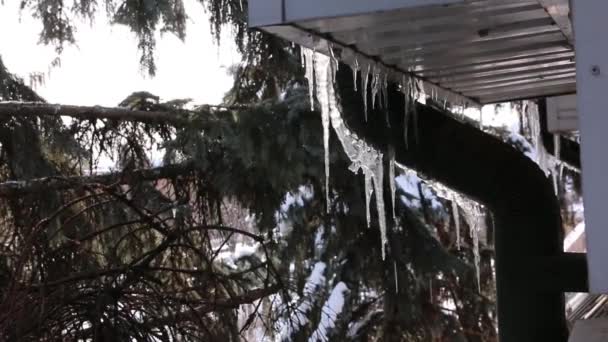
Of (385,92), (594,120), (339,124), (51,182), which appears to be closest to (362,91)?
(385,92)

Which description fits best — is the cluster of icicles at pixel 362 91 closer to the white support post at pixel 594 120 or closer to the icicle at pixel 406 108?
the icicle at pixel 406 108

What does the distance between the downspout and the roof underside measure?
0.24 metres

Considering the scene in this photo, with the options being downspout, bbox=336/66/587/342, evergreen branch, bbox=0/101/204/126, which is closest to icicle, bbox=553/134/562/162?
downspout, bbox=336/66/587/342

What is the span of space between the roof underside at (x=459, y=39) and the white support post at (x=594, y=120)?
1.00ft

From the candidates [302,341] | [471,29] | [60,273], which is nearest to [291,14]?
[471,29]

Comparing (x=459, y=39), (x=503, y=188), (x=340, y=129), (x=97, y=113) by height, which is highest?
(x=459, y=39)

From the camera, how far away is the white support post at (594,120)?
5.61ft

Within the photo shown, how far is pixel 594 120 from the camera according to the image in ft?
5.75

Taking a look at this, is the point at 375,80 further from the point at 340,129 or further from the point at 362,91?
the point at 340,129

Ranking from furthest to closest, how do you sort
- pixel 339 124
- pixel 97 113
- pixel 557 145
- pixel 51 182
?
pixel 97 113 → pixel 51 182 → pixel 557 145 → pixel 339 124

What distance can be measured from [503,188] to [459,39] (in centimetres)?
82

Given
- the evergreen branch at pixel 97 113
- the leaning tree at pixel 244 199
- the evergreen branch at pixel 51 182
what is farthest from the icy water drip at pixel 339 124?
the evergreen branch at pixel 97 113

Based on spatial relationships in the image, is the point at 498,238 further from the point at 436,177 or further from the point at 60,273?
the point at 60,273

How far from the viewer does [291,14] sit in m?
2.13
